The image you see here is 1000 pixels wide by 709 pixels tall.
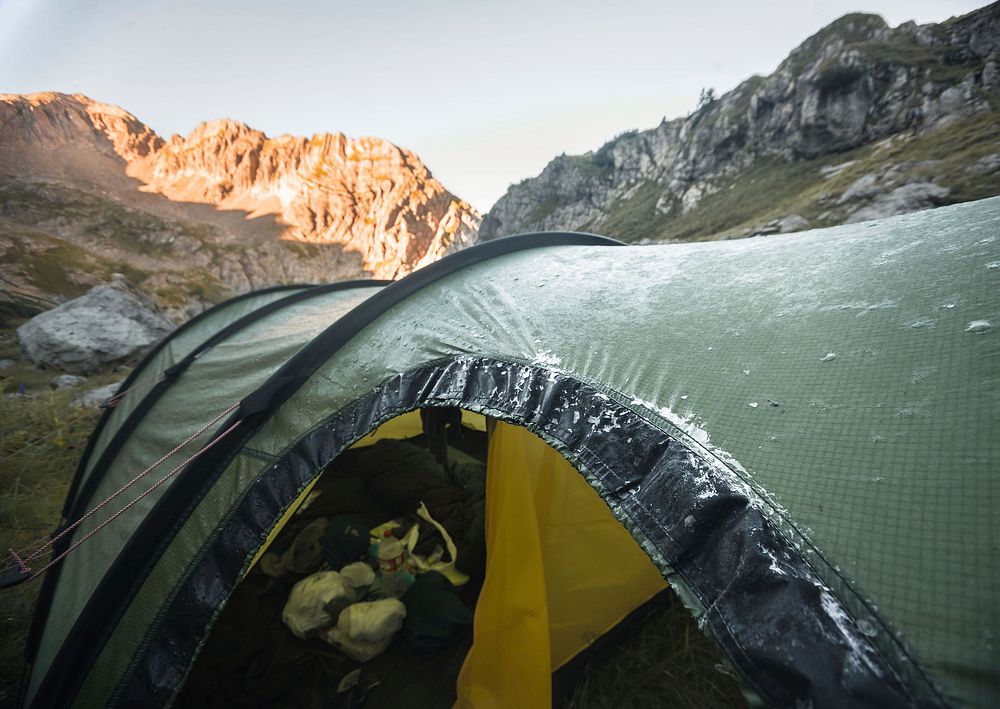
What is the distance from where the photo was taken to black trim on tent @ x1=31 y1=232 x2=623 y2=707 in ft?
4.62

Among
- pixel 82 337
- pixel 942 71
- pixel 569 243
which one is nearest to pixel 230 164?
pixel 82 337

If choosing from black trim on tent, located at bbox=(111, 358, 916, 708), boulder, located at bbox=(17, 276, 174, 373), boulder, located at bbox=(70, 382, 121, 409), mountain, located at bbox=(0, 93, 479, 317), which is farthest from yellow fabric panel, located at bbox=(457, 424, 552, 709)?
mountain, located at bbox=(0, 93, 479, 317)

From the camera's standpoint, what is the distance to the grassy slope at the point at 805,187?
1538cm

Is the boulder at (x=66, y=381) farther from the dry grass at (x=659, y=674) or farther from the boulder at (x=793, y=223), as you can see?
the boulder at (x=793, y=223)

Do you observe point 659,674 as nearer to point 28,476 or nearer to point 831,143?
point 28,476

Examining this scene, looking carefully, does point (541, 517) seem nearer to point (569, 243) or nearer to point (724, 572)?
point (724, 572)

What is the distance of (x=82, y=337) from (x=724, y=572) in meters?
12.1

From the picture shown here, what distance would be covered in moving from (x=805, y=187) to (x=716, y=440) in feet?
110

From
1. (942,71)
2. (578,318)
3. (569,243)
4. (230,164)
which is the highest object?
(230,164)

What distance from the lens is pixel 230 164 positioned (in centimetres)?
5491

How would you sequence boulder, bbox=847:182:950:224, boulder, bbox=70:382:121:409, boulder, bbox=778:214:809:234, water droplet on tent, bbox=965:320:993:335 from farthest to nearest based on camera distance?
boulder, bbox=778:214:809:234, boulder, bbox=847:182:950:224, boulder, bbox=70:382:121:409, water droplet on tent, bbox=965:320:993:335

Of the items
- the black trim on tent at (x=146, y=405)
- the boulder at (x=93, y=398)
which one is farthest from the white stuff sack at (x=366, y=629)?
the boulder at (x=93, y=398)

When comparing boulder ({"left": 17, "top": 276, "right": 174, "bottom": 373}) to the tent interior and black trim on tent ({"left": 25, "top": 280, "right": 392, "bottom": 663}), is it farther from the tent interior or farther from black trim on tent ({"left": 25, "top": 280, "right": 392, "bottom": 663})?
the tent interior

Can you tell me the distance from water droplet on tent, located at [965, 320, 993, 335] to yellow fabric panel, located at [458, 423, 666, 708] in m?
1.51
